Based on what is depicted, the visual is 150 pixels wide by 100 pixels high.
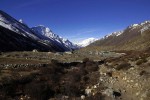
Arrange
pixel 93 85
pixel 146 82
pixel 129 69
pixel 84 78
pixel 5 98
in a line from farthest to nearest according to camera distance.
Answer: pixel 129 69
pixel 84 78
pixel 93 85
pixel 146 82
pixel 5 98

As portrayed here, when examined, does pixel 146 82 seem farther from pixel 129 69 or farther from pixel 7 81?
pixel 7 81

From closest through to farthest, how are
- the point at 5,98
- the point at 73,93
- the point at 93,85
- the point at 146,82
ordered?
the point at 5,98 < the point at 73,93 < the point at 146,82 < the point at 93,85

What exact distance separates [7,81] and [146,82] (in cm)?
1526

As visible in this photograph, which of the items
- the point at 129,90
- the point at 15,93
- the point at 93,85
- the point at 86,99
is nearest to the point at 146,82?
the point at 129,90

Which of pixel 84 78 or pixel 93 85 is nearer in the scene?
pixel 93 85

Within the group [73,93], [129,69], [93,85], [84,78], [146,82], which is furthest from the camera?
[129,69]

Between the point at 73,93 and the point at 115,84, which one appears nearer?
the point at 73,93

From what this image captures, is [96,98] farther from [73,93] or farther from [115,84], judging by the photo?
[115,84]

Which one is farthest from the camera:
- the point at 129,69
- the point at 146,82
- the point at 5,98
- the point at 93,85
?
the point at 129,69

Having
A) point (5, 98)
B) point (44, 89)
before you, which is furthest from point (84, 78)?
point (5, 98)

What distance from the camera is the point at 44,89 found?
95.1 feet

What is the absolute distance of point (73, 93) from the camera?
28562 mm

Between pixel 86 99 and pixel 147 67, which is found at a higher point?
pixel 147 67

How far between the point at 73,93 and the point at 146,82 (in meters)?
Result: 8.21
